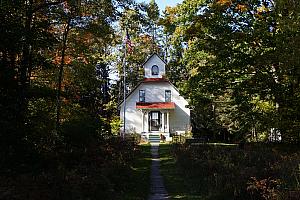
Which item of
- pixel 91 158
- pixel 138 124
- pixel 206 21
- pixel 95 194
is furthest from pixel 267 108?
pixel 138 124

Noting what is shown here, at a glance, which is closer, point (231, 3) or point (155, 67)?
point (231, 3)

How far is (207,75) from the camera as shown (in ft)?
74.5

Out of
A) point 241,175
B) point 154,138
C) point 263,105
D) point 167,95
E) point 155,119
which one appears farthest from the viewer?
point 155,119

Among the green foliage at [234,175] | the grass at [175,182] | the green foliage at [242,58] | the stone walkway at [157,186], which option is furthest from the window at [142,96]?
the green foliage at [234,175]

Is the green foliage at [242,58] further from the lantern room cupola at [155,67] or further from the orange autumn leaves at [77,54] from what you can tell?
the lantern room cupola at [155,67]

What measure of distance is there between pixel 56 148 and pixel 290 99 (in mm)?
11981

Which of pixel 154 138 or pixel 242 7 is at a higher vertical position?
pixel 242 7

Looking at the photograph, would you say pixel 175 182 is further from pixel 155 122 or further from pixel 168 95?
pixel 168 95

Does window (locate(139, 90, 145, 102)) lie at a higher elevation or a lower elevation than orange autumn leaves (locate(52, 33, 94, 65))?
higher

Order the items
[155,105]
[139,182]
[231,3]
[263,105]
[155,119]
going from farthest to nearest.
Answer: [155,119] → [155,105] → [263,105] → [231,3] → [139,182]

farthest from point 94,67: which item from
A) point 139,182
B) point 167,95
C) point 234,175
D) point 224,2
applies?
point 167,95

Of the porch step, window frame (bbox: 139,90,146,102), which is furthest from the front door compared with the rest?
the porch step

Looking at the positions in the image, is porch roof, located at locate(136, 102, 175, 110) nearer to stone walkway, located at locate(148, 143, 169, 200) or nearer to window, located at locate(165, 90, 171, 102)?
window, located at locate(165, 90, 171, 102)

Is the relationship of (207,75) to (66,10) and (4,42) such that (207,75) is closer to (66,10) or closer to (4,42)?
(66,10)
